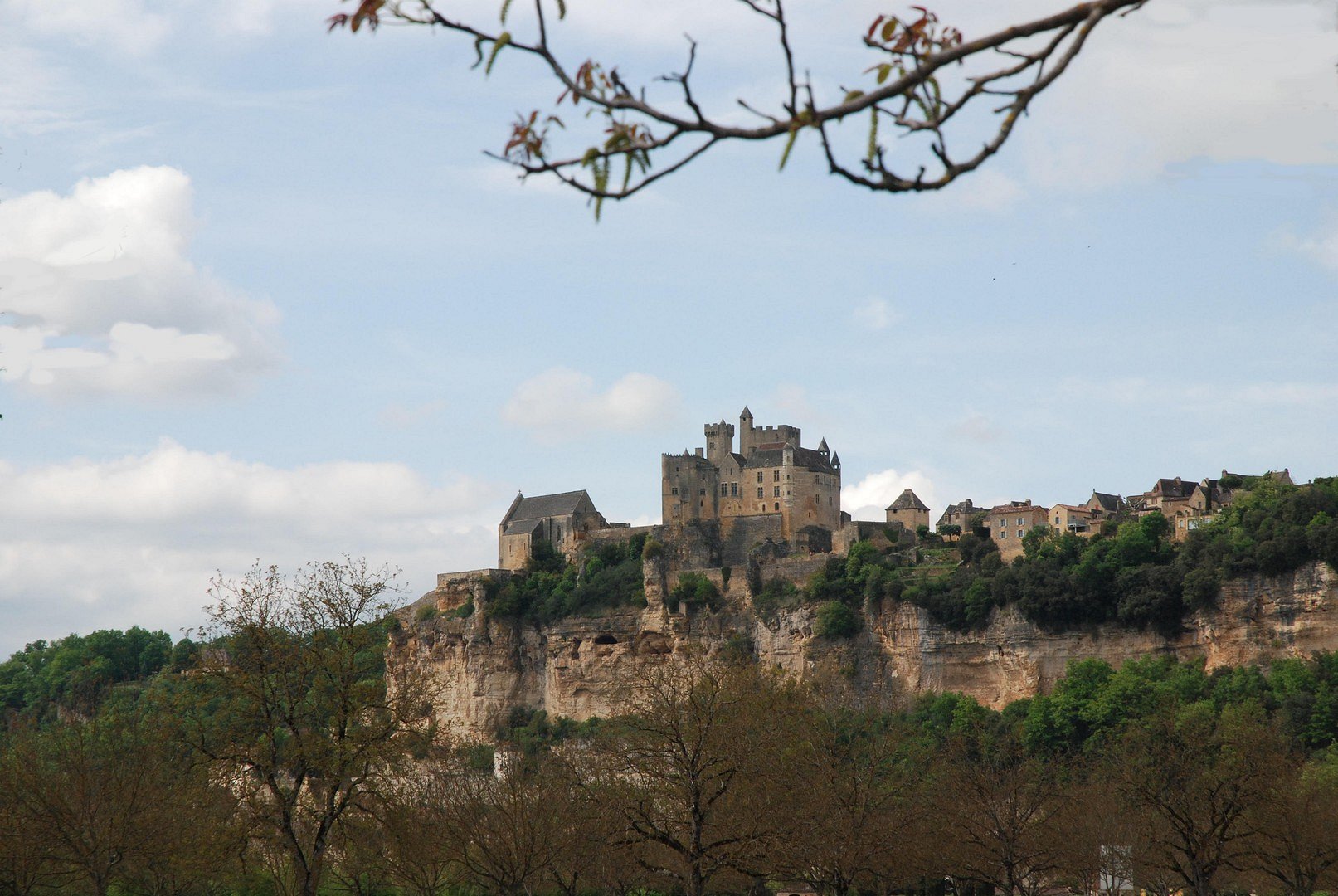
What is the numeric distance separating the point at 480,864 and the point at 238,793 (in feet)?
35.8

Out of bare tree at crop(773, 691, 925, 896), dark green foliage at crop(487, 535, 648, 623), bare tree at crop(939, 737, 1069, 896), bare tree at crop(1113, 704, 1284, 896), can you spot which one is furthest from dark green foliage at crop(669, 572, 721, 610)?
bare tree at crop(1113, 704, 1284, 896)

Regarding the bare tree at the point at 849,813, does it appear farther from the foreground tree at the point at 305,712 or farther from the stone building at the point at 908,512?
the stone building at the point at 908,512

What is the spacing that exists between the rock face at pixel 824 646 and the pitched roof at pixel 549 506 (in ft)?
23.0

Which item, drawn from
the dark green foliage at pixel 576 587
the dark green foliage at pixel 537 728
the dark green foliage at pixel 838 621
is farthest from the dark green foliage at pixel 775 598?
the dark green foliage at pixel 537 728

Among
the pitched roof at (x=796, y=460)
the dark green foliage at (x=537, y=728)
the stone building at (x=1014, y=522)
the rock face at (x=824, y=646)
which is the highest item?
the pitched roof at (x=796, y=460)

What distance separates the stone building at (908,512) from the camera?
103m

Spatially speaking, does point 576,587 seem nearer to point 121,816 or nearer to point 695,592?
point 695,592

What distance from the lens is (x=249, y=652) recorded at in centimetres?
3909

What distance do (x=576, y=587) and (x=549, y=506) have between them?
9.07m

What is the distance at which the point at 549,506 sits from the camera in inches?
4240

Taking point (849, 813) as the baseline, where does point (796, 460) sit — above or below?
above

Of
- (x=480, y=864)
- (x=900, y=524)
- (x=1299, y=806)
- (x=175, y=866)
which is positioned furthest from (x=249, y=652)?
(x=900, y=524)

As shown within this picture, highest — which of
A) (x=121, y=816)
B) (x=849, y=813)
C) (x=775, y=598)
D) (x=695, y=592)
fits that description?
(x=695, y=592)

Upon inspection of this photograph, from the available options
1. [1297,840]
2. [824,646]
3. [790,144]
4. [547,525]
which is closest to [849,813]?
[1297,840]
